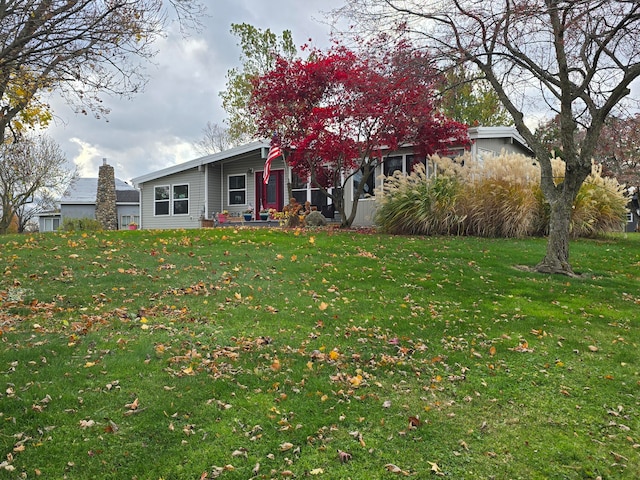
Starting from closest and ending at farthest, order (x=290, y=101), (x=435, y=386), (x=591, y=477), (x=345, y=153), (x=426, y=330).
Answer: (x=591, y=477) → (x=435, y=386) → (x=426, y=330) → (x=345, y=153) → (x=290, y=101)

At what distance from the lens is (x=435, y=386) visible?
3580mm

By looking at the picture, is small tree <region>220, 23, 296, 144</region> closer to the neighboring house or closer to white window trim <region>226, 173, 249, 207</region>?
white window trim <region>226, 173, 249, 207</region>

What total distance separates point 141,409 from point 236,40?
23.5 meters

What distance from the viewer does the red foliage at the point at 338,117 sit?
38.2ft

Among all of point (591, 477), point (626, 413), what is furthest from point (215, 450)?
point (626, 413)

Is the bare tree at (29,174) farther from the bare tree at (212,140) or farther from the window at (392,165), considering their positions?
the window at (392,165)

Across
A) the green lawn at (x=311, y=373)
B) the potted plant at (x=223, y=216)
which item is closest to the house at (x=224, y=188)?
the potted plant at (x=223, y=216)

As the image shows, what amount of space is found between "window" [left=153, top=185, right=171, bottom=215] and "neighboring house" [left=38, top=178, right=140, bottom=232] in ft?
30.8

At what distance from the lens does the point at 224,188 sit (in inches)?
776

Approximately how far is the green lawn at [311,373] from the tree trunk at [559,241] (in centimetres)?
56

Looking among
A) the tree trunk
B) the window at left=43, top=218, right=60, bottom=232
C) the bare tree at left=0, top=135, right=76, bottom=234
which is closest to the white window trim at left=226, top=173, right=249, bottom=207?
the bare tree at left=0, top=135, right=76, bottom=234

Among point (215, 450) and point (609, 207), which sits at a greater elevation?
point (609, 207)

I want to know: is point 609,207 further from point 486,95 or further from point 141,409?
point 486,95

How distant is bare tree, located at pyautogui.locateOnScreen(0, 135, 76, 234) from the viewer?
2347 cm
